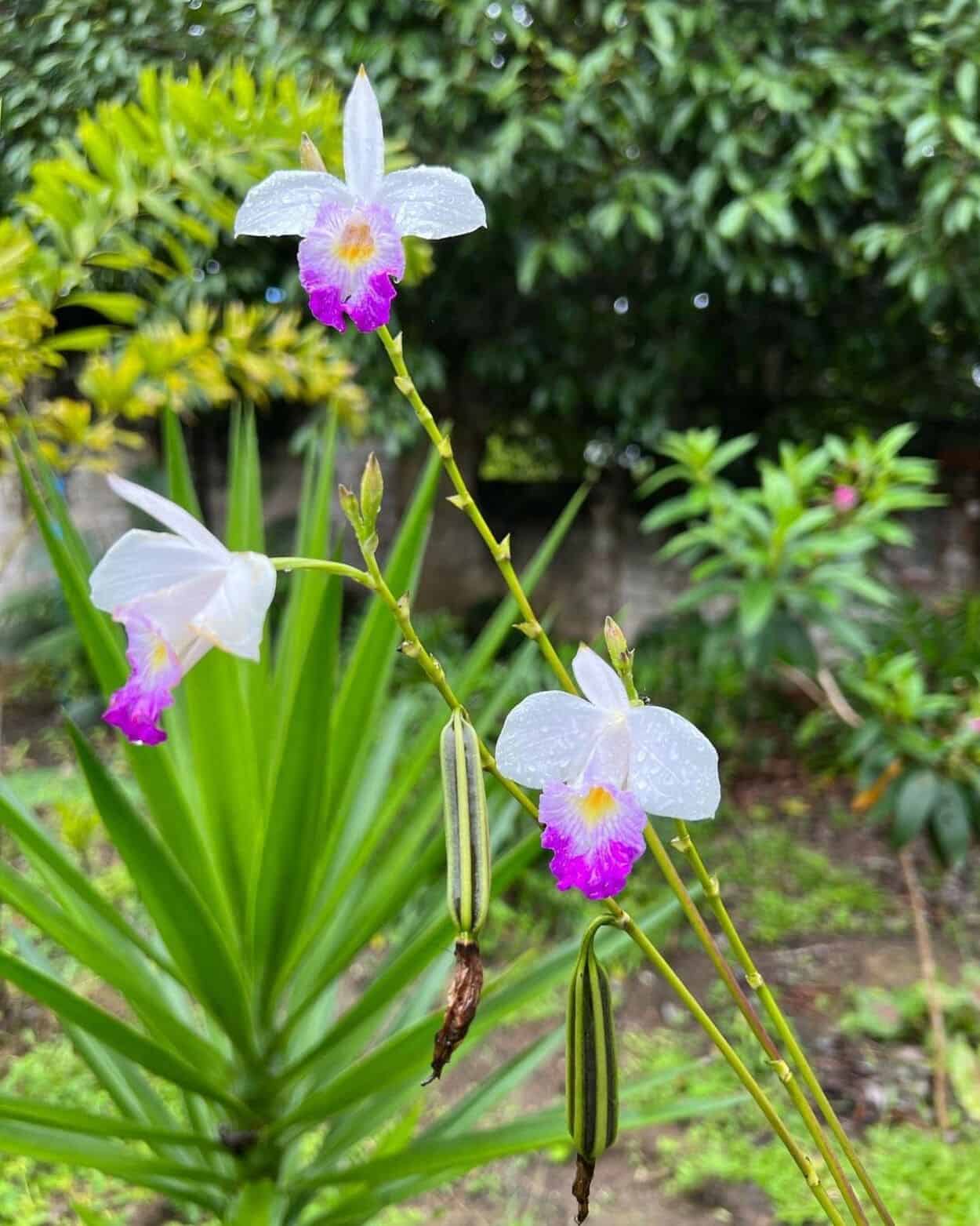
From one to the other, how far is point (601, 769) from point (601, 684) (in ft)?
0.12

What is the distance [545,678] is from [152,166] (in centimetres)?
159

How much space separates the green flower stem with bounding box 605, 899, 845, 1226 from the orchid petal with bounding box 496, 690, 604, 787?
0.21 ft

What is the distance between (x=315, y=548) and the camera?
1.15 meters

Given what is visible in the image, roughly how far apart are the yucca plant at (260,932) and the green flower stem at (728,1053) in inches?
15.6

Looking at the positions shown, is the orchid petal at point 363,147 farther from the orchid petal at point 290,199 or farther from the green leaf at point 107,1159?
the green leaf at point 107,1159

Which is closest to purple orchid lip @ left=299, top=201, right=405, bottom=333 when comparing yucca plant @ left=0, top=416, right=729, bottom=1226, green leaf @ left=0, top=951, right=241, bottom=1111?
yucca plant @ left=0, top=416, right=729, bottom=1226

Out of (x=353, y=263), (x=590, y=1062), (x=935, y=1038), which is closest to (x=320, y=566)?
(x=353, y=263)

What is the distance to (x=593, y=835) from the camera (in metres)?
0.39

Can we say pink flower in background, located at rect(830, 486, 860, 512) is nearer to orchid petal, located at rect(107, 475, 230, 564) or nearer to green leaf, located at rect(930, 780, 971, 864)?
green leaf, located at rect(930, 780, 971, 864)

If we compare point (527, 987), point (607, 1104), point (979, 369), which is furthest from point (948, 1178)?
point (979, 369)

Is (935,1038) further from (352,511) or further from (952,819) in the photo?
(352,511)

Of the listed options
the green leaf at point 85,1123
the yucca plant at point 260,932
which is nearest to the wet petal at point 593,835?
the yucca plant at point 260,932

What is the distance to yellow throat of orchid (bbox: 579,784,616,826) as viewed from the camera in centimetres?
40

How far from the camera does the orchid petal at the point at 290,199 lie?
17.1 inches
